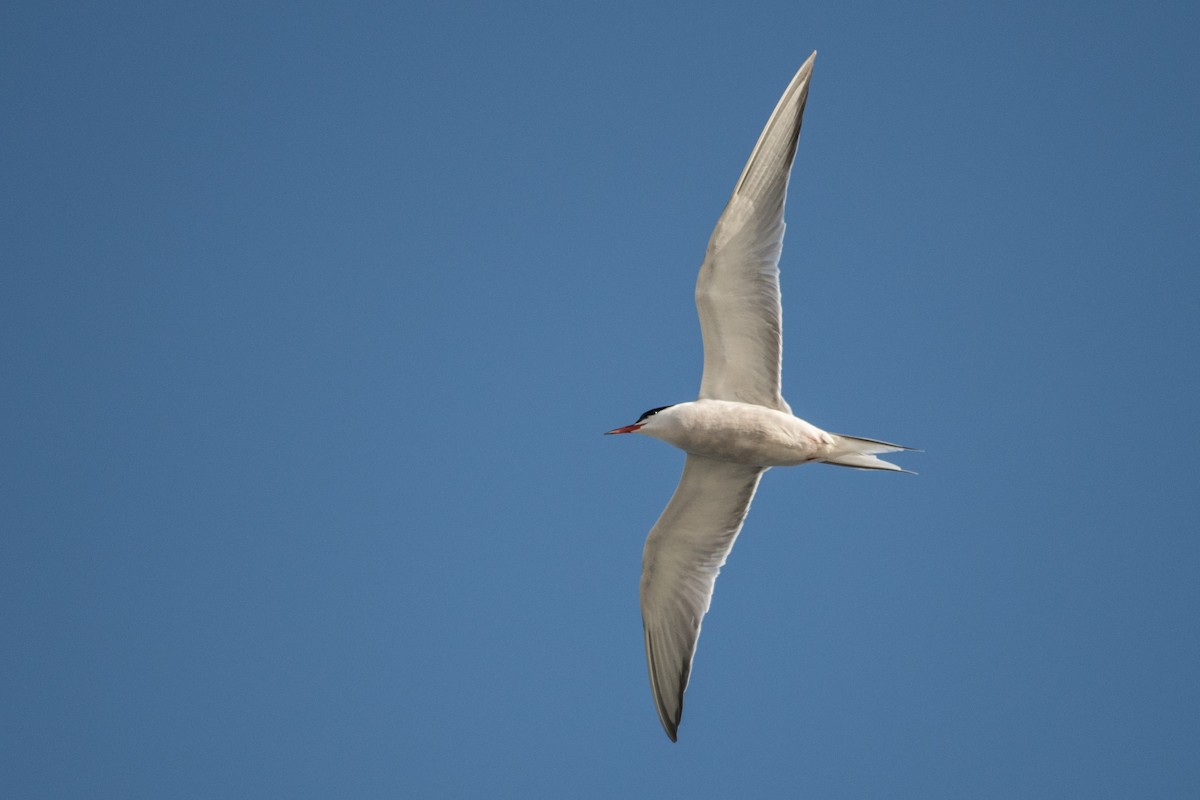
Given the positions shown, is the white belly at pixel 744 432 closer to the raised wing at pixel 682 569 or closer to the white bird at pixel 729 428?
the white bird at pixel 729 428

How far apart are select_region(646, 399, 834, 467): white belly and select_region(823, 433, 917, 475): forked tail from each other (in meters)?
0.09

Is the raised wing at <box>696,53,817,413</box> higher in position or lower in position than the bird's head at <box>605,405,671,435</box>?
higher

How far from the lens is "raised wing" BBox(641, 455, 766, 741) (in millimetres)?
8602

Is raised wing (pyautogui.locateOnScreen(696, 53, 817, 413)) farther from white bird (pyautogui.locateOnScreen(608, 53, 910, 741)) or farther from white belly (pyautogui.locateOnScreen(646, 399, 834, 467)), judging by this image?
white belly (pyautogui.locateOnScreen(646, 399, 834, 467))

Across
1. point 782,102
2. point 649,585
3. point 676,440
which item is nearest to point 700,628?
point 649,585

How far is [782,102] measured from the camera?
7559mm

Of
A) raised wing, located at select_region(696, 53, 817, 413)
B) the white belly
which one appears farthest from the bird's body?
raised wing, located at select_region(696, 53, 817, 413)

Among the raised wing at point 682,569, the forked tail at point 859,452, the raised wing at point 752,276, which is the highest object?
the raised wing at point 752,276

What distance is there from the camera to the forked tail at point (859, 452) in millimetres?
7902

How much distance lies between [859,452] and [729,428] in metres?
0.92

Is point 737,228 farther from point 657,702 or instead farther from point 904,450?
point 657,702

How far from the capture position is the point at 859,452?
8008mm

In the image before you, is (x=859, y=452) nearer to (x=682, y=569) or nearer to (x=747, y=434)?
(x=747, y=434)

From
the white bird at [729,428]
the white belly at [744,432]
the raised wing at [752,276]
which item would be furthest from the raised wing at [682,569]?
the raised wing at [752,276]
